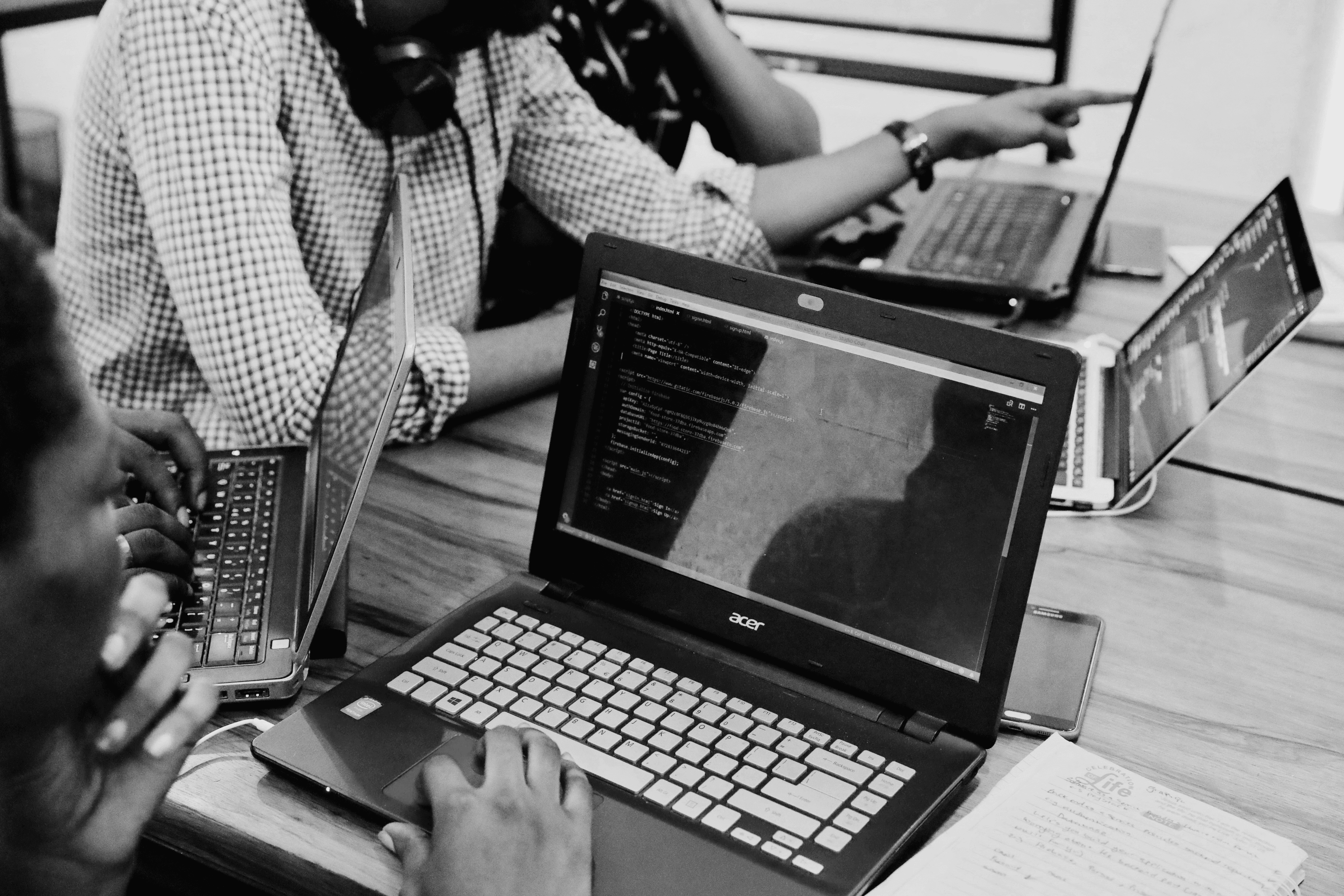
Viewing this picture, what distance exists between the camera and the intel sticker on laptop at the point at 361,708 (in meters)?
0.76

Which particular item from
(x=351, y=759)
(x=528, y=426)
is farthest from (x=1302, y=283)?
(x=351, y=759)

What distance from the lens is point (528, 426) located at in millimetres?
1196

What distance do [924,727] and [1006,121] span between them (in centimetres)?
107

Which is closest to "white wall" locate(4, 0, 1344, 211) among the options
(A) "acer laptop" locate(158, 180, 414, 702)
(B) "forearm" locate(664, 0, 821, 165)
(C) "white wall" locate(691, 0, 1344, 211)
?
(C) "white wall" locate(691, 0, 1344, 211)

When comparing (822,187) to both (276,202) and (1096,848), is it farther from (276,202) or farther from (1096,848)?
(1096,848)

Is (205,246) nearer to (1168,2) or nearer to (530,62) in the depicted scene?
(530,62)

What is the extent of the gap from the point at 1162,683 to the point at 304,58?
3.06 ft

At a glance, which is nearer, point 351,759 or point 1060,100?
point 351,759

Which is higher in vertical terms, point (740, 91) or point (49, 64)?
point (740, 91)

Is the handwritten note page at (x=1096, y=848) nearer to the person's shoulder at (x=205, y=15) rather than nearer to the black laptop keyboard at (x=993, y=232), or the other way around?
the black laptop keyboard at (x=993, y=232)

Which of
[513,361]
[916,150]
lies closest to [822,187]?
[916,150]

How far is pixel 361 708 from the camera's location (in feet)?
2.52

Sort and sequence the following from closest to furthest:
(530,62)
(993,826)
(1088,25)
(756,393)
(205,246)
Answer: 1. (993,826)
2. (756,393)
3. (205,246)
4. (530,62)
5. (1088,25)

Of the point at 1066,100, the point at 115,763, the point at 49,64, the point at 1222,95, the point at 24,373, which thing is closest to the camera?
the point at 24,373
